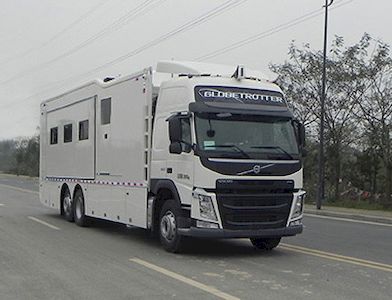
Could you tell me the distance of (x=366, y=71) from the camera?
83.2 ft

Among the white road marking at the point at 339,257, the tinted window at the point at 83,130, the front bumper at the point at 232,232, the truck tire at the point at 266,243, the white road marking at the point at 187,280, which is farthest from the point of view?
the tinted window at the point at 83,130

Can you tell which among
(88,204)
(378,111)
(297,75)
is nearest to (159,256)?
(88,204)

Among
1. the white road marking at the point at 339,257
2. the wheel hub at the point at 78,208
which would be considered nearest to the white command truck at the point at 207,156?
the white road marking at the point at 339,257

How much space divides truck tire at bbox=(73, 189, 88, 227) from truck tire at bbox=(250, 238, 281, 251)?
17.2ft

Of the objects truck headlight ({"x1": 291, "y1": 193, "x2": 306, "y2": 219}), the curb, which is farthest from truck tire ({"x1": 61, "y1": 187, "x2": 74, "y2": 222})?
the curb

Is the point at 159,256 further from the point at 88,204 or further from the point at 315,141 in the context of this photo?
the point at 315,141

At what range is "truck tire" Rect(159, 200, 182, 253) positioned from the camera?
1015 cm

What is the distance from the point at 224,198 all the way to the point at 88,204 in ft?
18.3

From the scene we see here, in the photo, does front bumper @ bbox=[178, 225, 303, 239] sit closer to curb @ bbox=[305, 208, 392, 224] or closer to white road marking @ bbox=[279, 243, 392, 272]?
white road marking @ bbox=[279, 243, 392, 272]

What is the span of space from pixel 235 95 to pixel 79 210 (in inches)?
257

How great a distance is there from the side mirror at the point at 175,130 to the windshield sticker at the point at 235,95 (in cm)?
55

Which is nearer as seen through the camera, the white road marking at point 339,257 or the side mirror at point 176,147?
the white road marking at point 339,257

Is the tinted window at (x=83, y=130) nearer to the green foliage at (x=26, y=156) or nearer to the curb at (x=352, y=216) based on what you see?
the curb at (x=352, y=216)

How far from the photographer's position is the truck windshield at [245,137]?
9.75 m
